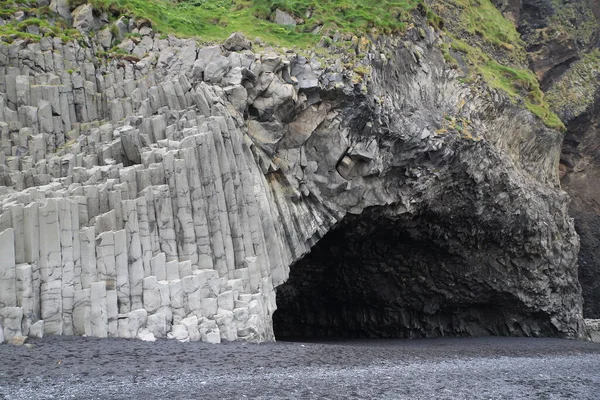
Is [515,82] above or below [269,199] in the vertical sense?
Result: above

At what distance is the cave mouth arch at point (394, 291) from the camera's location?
26.3 meters

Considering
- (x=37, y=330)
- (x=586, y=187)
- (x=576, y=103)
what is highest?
(x=576, y=103)

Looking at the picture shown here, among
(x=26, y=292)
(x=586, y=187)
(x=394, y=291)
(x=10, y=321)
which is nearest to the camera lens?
(x=10, y=321)

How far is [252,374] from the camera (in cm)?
1095

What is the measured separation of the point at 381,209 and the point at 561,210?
11920 mm

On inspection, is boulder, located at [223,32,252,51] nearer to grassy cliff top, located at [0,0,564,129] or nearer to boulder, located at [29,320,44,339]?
grassy cliff top, located at [0,0,564,129]

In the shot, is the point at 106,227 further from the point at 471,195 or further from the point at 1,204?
the point at 471,195

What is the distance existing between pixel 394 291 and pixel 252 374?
1919cm

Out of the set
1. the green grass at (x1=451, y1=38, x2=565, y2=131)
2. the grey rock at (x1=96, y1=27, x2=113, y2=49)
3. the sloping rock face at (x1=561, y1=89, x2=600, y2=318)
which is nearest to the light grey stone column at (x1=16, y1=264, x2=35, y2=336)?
the grey rock at (x1=96, y1=27, x2=113, y2=49)

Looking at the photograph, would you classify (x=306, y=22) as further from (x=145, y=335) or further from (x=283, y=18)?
(x=145, y=335)

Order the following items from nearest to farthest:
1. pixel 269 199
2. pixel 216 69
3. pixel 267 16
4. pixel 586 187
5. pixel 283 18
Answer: pixel 269 199
pixel 216 69
pixel 283 18
pixel 267 16
pixel 586 187

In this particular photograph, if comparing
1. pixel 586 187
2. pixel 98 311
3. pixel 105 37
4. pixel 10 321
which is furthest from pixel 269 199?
pixel 586 187

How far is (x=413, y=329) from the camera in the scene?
30.6 m

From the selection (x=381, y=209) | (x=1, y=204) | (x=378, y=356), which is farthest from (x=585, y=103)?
(x=1, y=204)
